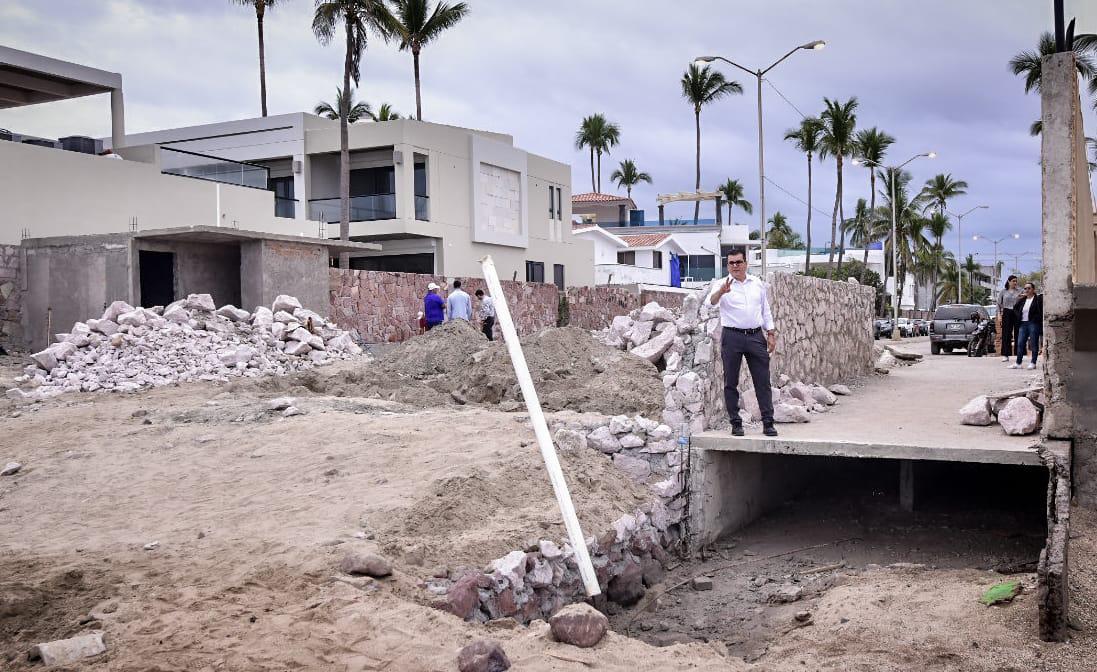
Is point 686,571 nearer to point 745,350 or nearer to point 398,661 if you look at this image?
point 745,350

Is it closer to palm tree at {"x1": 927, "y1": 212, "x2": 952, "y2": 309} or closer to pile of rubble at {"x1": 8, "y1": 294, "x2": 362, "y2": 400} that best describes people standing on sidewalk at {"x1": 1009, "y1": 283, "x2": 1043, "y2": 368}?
pile of rubble at {"x1": 8, "y1": 294, "x2": 362, "y2": 400}

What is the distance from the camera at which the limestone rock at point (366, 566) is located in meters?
6.22

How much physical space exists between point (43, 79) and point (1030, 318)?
23.3 m

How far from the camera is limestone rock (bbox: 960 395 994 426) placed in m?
9.89

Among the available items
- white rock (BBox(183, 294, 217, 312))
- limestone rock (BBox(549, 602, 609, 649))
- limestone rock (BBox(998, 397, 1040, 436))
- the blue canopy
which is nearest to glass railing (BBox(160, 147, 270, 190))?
white rock (BBox(183, 294, 217, 312))

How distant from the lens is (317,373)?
14.8 metres

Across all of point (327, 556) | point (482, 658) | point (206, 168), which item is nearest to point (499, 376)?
point (327, 556)

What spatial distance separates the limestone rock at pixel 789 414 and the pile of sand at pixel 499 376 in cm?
134

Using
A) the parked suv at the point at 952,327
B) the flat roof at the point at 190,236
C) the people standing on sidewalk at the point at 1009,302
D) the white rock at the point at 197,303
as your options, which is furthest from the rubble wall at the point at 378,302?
the parked suv at the point at 952,327

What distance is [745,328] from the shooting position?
9023 mm

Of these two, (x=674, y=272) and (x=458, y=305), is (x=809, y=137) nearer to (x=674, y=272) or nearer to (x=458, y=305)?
(x=674, y=272)

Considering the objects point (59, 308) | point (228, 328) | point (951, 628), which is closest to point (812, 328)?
point (951, 628)

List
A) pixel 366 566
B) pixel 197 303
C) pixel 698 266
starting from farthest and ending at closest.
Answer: pixel 698 266
pixel 197 303
pixel 366 566

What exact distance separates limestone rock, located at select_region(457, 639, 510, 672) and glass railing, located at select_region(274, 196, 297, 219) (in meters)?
25.6
